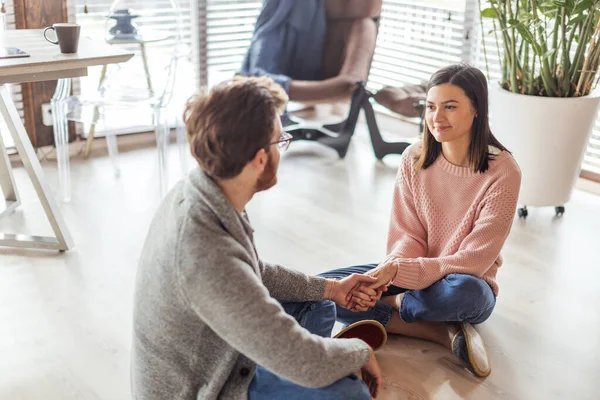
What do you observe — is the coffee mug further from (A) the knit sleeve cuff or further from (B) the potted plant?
(B) the potted plant

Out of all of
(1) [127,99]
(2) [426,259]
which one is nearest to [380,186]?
(1) [127,99]

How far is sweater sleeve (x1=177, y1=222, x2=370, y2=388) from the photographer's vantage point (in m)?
1.34

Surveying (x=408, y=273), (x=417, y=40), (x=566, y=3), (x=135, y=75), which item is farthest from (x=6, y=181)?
(x=417, y=40)

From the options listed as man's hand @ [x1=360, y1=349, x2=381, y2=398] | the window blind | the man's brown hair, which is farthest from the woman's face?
the window blind

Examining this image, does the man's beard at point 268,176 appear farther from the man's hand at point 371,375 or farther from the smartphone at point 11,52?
the smartphone at point 11,52

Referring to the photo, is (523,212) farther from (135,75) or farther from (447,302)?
(135,75)

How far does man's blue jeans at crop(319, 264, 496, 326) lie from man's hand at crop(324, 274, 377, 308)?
0.87ft

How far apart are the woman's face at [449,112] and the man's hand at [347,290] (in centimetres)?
50

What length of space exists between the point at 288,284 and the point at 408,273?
50 cm

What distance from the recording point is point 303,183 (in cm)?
377

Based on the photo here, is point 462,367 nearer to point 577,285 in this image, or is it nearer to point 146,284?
point 577,285

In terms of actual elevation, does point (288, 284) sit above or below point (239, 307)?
below

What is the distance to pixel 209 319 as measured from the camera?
1360mm

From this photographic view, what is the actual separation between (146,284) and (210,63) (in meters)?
3.31
